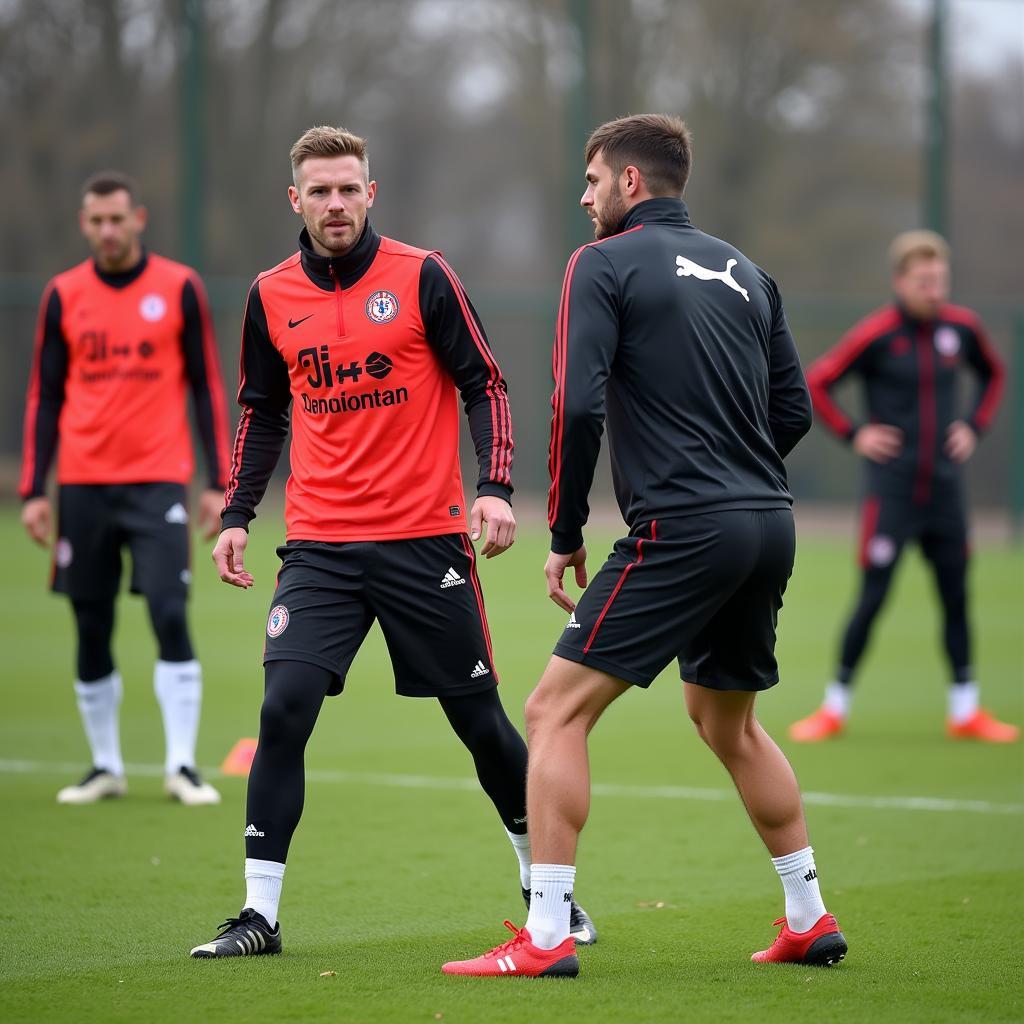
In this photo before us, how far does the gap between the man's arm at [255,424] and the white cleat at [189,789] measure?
2.45 metres

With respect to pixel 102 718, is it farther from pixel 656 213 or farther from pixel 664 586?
pixel 656 213

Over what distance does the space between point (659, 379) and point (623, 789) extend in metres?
3.85

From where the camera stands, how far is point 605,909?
5.86m

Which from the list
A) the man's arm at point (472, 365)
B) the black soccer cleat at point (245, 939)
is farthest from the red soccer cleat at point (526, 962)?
the man's arm at point (472, 365)

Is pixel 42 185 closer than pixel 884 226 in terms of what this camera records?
Yes

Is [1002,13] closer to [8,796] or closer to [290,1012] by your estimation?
[8,796]

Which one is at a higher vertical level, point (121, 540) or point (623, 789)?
point (121, 540)

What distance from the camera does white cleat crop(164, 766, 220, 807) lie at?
302 inches

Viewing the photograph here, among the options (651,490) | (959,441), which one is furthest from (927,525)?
(651,490)

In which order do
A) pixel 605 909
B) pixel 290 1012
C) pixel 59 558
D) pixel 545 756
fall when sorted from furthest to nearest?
1. pixel 59 558
2. pixel 605 909
3. pixel 545 756
4. pixel 290 1012

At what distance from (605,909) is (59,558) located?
3230 mm

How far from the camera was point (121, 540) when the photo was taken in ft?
25.6

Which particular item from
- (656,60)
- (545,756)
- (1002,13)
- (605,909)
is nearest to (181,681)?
(605,909)

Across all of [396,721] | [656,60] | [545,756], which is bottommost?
[396,721]
